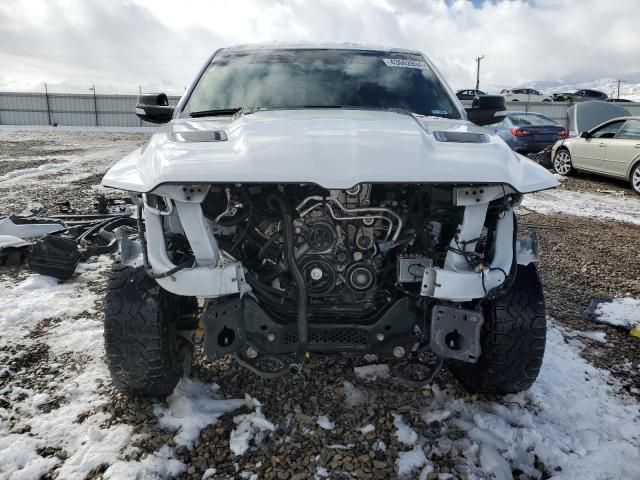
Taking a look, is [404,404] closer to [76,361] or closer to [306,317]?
[306,317]

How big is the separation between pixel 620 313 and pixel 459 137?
257cm

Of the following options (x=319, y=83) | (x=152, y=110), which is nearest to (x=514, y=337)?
(x=319, y=83)

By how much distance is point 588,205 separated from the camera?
8766 mm

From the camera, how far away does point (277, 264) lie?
265 centimetres

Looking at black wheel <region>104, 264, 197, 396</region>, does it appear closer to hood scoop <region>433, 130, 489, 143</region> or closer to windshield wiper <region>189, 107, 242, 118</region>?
windshield wiper <region>189, 107, 242, 118</region>

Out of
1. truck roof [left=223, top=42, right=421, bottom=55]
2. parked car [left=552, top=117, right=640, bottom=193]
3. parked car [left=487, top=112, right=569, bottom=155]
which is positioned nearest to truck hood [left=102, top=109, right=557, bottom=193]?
truck roof [left=223, top=42, right=421, bottom=55]

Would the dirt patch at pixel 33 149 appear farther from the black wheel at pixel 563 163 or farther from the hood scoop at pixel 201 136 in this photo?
the hood scoop at pixel 201 136

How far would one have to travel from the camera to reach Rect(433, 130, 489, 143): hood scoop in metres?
2.47

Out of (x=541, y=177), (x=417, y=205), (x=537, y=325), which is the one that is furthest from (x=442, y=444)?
(x=541, y=177)

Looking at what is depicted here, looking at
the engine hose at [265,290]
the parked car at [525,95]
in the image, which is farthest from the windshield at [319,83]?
the parked car at [525,95]

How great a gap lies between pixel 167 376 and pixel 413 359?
1346 mm

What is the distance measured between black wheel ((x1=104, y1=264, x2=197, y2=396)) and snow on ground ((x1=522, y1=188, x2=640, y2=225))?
280 inches

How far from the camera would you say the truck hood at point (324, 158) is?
7.01 feet

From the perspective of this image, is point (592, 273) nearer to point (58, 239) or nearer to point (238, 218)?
point (238, 218)
